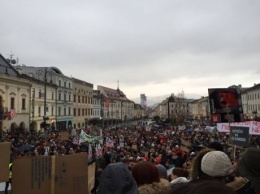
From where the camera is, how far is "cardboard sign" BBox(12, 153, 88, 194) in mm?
4578

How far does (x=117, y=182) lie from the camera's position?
9.61 ft

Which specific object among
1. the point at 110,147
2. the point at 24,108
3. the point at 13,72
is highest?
the point at 13,72

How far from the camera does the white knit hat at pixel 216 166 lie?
3.02m

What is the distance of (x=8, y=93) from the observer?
134 feet

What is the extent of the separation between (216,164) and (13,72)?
4553cm

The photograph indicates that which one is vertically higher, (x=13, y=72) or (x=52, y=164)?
(x=13, y=72)

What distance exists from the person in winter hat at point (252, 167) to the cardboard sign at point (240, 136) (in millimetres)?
8625

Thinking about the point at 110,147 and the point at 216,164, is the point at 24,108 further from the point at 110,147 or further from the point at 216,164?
the point at 216,164

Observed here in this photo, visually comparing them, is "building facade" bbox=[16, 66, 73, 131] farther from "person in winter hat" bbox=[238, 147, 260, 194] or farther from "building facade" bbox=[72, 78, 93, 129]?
"person in winter hat" bbox=[238, 147, 260, 194]

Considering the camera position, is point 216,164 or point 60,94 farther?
point 60,94

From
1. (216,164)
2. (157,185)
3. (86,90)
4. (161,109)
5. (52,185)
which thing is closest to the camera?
(216,164)

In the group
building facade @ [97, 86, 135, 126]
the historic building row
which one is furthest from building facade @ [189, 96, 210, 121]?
the historic building row

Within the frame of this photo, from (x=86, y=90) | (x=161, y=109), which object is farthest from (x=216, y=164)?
(x=161, y=109)

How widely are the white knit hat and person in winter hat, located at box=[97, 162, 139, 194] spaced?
2.39 feet
